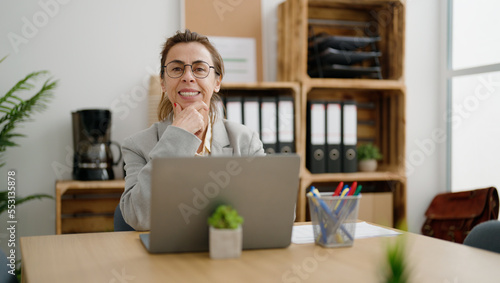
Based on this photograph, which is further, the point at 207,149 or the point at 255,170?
the point at 207,149

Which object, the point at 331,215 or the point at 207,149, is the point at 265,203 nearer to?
the point at 331,215

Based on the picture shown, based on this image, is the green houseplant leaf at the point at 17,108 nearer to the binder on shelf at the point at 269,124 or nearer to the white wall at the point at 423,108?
the binder on shelf at the point at 269,124

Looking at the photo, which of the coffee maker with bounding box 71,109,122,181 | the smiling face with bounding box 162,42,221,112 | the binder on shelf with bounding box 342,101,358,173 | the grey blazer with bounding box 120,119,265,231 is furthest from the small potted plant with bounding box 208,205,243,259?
the binder on shelf with bounding box 342,101,358,173

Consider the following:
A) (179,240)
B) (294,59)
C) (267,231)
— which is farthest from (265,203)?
(294,59)

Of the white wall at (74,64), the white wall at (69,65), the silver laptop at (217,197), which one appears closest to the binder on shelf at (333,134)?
the white wall at (74,64)

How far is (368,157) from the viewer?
2957mm

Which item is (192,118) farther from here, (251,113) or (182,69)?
(251,113)

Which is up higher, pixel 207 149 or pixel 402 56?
pixel 402 56

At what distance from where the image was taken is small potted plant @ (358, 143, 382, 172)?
117 inches

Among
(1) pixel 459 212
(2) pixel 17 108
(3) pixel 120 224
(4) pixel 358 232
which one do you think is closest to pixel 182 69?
(3) pixel 120 224

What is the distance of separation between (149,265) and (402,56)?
2401 millimetres

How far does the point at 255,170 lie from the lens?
0.96 m

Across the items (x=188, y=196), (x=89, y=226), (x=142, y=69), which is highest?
(x=142, y=69)

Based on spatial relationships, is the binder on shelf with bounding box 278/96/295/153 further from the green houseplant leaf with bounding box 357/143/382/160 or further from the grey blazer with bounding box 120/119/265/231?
the grey blazer with bounding box 120/119/265/231
